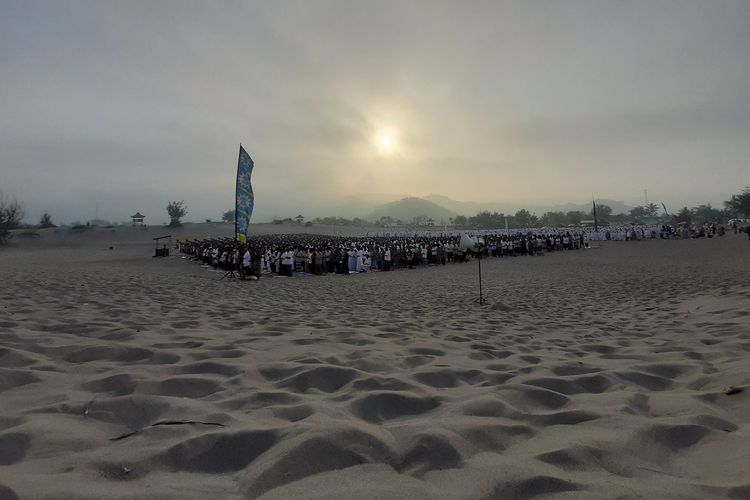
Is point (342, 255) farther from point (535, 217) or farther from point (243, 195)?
point (535, 217)

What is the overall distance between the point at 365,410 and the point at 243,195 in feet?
43.3

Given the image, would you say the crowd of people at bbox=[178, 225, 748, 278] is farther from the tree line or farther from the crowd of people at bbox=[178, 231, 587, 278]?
the tree line

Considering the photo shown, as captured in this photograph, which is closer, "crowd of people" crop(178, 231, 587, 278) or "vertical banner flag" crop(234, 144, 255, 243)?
"vertical banner flag" crop(234, 144, 255, 243)

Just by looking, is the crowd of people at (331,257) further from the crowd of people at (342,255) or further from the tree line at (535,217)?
the tree line at (535,217)

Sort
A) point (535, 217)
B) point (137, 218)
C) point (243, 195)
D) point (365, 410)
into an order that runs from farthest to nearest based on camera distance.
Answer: point (535, 217), point (137, 218), point (243, 195), point (365, 410)

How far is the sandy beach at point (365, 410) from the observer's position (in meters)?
1.67

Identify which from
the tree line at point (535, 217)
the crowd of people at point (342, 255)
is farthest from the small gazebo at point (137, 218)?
the crowd of people at point (342, 255)

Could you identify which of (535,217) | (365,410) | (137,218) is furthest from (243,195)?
(535,217)

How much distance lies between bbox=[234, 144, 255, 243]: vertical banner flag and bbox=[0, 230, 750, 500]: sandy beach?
895 cm

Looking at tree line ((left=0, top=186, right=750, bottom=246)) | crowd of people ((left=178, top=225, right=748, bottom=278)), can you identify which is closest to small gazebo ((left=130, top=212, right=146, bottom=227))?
tree line ((left=0, top=186, right=750, bottom=246))

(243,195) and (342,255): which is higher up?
(243,195)

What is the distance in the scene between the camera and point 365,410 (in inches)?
98.8

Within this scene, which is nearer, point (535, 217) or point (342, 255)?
point (342, 255)

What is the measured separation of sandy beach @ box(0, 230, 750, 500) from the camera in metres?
1.67
